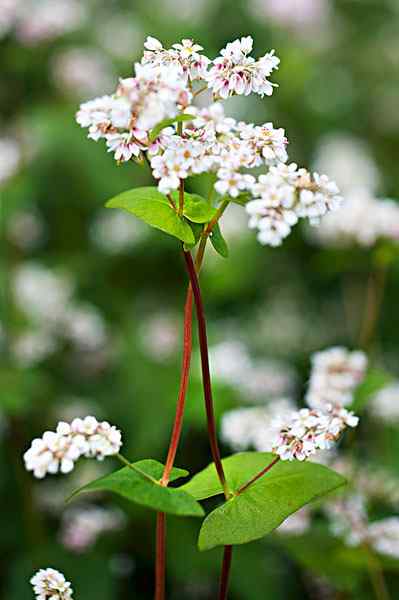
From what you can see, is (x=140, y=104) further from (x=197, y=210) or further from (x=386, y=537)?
(x=386, y=537)

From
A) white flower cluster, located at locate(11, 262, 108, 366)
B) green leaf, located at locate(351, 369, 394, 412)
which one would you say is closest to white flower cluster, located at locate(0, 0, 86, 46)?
white flower cluster, located at locate(11, 262, 108, 366)

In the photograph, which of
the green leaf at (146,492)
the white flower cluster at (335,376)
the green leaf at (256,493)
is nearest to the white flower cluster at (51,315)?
the white flower cluster at (335,376)

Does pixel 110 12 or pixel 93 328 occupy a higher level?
pixel 110 12

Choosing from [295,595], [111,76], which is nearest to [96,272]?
[111,76]

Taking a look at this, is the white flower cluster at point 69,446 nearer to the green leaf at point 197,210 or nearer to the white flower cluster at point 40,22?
the green leaf at point 197,210

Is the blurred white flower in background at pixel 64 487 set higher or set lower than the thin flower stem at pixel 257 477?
higher

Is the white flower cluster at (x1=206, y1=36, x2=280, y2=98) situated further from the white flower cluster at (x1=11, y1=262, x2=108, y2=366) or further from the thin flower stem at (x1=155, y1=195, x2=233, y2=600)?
the white flower cluster at (x1=11, y1=262, x2=108, y2=366)

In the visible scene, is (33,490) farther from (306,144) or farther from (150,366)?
(306,144)
